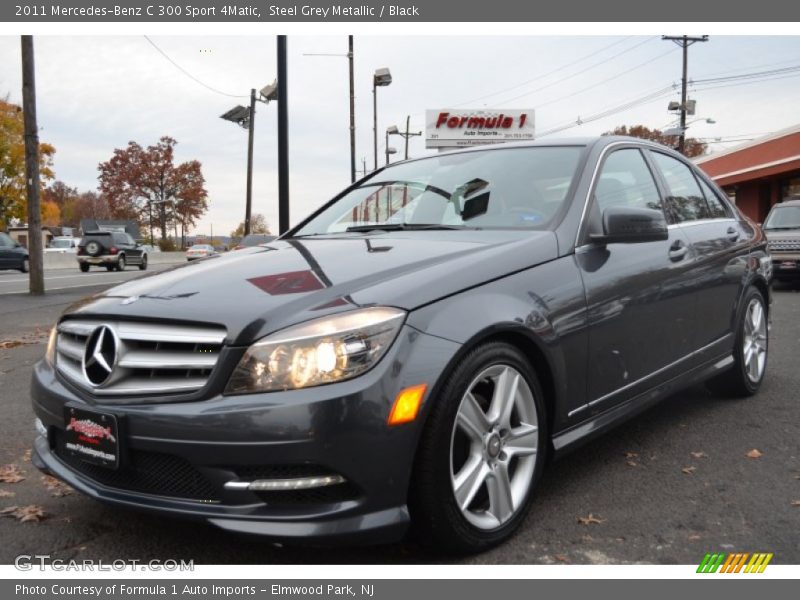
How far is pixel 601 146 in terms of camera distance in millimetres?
3617

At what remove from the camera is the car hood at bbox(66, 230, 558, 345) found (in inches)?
92.9

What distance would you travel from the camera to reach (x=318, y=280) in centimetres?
259

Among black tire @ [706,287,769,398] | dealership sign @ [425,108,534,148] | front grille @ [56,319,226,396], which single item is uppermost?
dealership sign @ [425,108,534,148]

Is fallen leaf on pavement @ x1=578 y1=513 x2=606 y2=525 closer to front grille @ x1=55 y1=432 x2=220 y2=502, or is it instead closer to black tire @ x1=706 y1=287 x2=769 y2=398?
front grille @ x1=55 y1=432 x2=220 y2=502

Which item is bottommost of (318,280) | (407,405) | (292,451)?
(292,451)

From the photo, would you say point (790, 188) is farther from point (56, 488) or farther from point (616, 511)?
point (56, 488)

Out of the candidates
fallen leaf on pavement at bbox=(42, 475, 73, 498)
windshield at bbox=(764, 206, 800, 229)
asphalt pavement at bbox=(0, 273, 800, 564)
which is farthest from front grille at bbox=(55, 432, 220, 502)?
windshield at bbox=(764, 206, 800, 229)

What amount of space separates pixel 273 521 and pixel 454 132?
35.7 metres

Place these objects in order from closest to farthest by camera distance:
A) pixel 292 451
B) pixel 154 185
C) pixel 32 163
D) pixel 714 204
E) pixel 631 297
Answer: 1. pixel 292 451
2. pixel 631 297
3. pixel 714 204
4. pixel 32 163
5. pixel 154 185

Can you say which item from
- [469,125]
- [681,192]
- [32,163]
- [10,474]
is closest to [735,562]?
[681,192]

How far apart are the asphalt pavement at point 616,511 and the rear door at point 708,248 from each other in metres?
0.57

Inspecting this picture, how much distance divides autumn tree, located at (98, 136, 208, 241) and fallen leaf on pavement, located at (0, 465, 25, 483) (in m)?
68.3

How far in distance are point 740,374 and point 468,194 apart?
234 centimetres

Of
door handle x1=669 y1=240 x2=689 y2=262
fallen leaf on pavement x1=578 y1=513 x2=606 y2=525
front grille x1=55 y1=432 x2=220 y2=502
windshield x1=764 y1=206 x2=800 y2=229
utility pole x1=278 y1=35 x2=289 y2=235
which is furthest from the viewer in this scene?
windshield x1=764 y1=206 x2=800 y2=229
